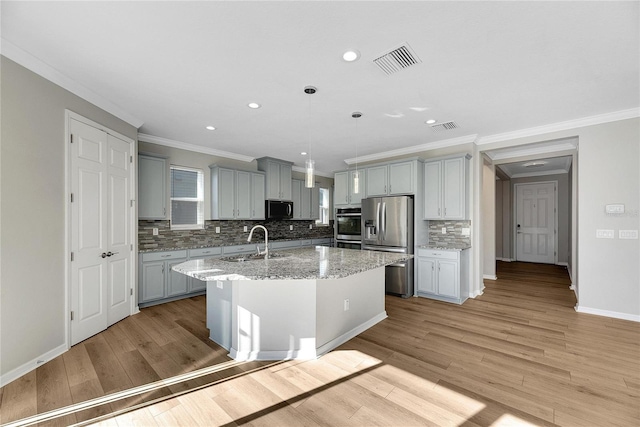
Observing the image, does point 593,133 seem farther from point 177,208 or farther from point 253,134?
point 177,208

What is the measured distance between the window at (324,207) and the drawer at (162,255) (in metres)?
3.86

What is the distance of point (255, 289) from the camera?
2.57 metres

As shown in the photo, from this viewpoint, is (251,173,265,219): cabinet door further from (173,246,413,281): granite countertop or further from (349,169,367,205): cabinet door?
(173,246,413,281): granite countertop

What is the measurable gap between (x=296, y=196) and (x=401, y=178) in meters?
2.74

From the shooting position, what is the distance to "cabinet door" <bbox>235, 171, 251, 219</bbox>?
5387mm

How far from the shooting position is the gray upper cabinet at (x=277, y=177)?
5891mm

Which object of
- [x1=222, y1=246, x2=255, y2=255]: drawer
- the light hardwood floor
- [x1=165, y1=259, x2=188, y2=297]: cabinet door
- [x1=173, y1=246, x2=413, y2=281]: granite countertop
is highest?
[x1=173, y1=246, x2=413, y2=281]: granite countertop

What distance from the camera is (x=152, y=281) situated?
4129 mm

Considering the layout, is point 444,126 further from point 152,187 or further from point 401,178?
point 152,187

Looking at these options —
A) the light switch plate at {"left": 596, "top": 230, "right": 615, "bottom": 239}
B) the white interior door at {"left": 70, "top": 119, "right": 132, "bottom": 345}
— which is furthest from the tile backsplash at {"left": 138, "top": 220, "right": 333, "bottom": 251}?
the light switch plate at {"left": 596, "top": 230, "right": 615, "bottom": 239}

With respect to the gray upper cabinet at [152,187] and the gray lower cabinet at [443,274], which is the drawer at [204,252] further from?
the gray lower cabinet at [443,274]

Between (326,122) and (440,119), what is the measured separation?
60.5 inches

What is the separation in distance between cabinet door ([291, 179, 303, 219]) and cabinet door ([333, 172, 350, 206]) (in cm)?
122

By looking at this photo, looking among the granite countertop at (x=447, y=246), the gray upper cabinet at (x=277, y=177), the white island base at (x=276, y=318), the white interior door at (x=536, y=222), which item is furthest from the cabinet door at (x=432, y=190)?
the white interior door at (x=536, y=222)
